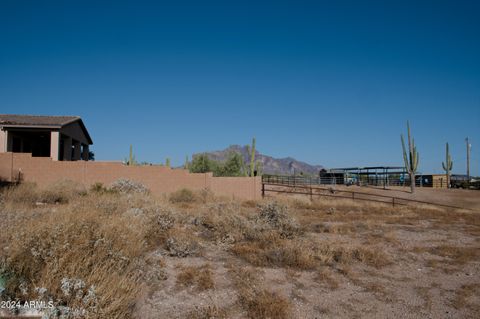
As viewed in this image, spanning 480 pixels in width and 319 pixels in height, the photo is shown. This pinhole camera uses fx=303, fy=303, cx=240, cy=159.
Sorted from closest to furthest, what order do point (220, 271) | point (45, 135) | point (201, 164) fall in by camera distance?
1. point (220, 271)
2. point (45, 135)
3. point (201, 164)

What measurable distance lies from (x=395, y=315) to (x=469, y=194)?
1284 inches

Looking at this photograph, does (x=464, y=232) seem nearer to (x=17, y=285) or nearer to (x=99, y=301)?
(x=99, y=301)

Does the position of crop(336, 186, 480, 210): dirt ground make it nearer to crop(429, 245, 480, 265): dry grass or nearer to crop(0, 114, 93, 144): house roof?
crop(429, 245, 480, 265): dry grass

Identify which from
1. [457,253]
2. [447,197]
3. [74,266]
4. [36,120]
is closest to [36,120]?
[36,120]

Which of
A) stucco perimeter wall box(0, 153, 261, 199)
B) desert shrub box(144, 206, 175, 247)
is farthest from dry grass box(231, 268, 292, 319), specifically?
stucco perimeter wall box(0, 153, 261, 199)

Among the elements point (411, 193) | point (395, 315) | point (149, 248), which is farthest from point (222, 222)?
point (411, 193)

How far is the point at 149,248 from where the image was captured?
286 inches

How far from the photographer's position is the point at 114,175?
21.3m

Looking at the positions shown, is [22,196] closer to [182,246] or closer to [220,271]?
[182,246]

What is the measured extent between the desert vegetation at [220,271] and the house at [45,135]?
1794cm

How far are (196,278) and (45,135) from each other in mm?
27300

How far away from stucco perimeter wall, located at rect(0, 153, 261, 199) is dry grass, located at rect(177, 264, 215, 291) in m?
16.5

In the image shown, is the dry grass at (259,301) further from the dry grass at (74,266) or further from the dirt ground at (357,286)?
the dry grass at (74,266)

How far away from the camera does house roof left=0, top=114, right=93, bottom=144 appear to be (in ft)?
75.5
